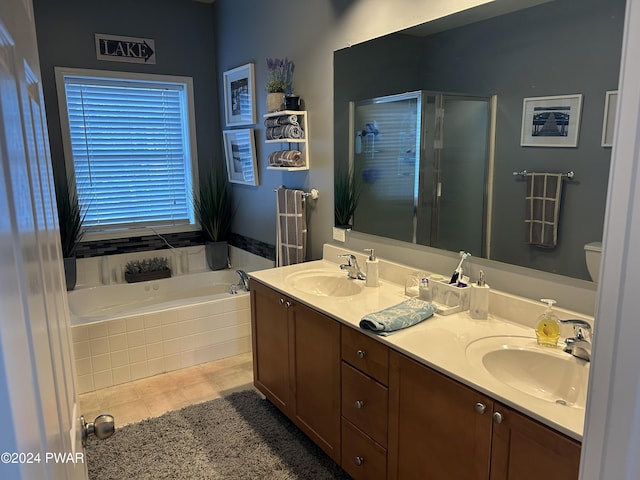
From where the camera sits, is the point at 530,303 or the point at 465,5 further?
the point at 465,5

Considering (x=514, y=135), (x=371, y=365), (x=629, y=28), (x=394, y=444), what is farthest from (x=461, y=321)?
(x=629, y=28)

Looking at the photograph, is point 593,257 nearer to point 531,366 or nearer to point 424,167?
point 531,366

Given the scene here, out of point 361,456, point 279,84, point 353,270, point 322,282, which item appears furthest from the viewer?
point 279,84

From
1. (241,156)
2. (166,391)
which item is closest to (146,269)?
(241,156)

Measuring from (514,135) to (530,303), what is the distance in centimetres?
67

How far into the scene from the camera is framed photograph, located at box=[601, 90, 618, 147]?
4.94 ft

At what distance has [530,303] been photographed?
182 centimetres

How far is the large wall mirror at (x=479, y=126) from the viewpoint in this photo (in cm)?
159

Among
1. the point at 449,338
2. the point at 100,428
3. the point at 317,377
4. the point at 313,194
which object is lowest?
the point at 317,377

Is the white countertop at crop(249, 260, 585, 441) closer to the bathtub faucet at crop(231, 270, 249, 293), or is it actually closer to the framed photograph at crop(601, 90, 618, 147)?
the framed photograph at crop(601, 90, 618, 147)

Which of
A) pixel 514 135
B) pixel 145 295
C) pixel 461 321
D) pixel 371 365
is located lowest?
pixel 145 295

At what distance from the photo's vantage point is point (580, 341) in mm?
1545

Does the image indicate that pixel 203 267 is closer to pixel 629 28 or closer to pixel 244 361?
pixel 244 361

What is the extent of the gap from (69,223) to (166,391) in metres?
1.57
